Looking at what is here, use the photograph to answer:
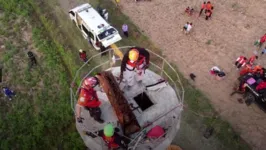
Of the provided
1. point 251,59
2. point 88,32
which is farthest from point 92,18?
point 251,59

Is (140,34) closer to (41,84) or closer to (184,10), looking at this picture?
(184,10)

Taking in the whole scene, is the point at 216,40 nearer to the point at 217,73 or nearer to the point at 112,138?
the point at 217,73

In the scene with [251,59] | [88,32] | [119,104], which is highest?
[119,104]

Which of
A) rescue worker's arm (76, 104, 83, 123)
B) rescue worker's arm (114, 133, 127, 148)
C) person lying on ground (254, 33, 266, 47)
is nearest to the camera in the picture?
rescue worker's arm (114, 133, 127, 148)

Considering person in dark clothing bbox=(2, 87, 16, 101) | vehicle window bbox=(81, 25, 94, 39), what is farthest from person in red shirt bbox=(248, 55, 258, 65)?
person in dark clothing bbox=(2, 87, 16, 101)

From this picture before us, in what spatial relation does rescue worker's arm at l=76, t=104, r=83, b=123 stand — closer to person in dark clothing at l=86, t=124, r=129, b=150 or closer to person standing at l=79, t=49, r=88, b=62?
person in dark clothing at l=86, t=124, r=129, b=150

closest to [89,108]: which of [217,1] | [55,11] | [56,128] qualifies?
[56,128]
